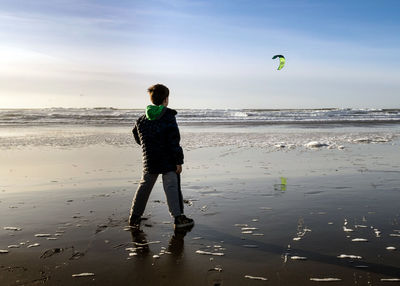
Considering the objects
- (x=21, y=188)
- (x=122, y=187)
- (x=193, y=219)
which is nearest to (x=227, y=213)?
(x=193, y=219)

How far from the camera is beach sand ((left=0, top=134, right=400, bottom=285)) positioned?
3416mm

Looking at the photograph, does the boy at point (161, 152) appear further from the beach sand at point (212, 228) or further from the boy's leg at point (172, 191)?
the beach sand at point (212, 228)

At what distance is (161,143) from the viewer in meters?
4.98

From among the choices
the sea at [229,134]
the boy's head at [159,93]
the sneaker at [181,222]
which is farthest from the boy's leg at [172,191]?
the sea at [229,134]

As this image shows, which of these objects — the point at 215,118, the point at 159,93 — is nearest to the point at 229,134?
the point at 159,93

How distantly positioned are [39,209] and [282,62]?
1181 centimetres

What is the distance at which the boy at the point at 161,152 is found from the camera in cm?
492

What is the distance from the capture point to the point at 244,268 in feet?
11.5

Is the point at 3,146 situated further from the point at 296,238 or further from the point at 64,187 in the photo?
the point at 296,238

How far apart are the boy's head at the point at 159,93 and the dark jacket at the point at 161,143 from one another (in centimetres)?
17

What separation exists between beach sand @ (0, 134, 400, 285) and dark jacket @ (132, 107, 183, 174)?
2.51ft

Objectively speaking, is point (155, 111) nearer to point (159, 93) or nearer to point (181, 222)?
point (159, 93)

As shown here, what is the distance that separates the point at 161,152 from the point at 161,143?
117mm

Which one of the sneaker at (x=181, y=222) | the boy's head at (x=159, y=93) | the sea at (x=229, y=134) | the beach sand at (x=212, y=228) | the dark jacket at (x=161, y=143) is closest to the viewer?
the beach sand at (x=212, y=228)
